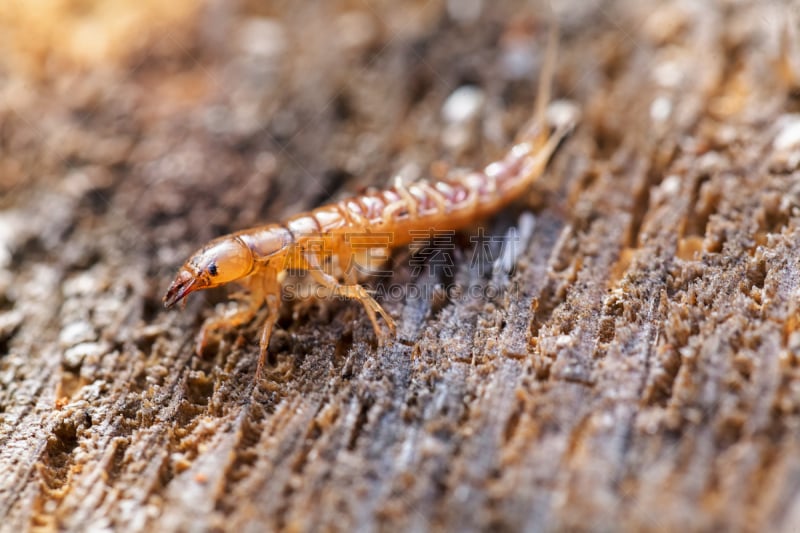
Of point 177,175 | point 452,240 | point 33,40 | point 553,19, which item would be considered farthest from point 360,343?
point 33,40

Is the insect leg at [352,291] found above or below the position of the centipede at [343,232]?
below

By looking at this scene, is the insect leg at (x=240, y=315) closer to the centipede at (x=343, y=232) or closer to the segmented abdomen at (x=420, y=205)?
the centipede at (x=343, y=232)

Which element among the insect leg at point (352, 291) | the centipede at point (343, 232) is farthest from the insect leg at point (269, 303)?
the insect leg at point (352, 291)

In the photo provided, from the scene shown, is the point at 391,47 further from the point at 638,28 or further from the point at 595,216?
the point at 595,216

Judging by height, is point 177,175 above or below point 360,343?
above

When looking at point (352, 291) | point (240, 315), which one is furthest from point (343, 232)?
point (240, 315)

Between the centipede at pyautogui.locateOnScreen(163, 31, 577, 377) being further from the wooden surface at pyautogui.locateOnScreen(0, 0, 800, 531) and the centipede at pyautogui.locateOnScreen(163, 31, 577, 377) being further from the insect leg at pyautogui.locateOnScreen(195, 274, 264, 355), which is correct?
the wooden surface at pyautogui.locateOnScreen(0, 0, 800, 531)

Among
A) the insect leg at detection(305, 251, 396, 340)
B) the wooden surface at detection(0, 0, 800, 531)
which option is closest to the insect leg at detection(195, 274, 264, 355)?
the wooden surface at detection(0, 0, 800, 531)
